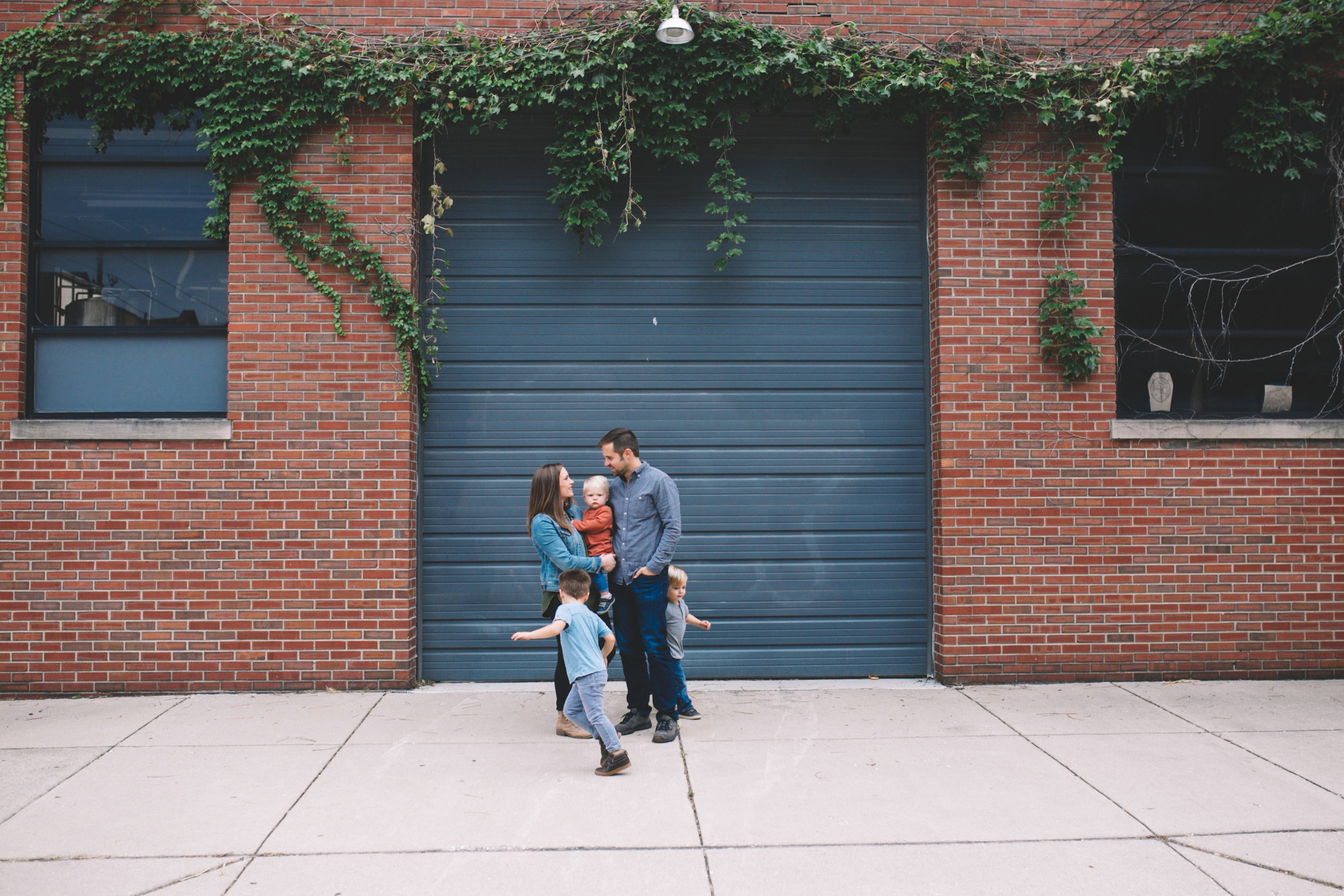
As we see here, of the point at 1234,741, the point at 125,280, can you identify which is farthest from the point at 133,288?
the point at 1234,741

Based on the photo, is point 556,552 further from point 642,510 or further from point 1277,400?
point 1277,400

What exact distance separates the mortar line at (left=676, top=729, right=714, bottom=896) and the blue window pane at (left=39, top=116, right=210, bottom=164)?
17.6 ft

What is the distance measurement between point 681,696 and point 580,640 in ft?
4.07

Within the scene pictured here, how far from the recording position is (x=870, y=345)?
6656mm

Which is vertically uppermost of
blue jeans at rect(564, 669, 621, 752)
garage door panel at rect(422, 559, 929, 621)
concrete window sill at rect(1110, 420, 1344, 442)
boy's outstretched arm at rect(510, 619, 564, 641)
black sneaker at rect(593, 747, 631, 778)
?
concrete window sill at rect(1110, 420, 1344, 442)

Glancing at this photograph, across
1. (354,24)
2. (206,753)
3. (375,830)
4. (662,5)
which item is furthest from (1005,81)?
(206,753)

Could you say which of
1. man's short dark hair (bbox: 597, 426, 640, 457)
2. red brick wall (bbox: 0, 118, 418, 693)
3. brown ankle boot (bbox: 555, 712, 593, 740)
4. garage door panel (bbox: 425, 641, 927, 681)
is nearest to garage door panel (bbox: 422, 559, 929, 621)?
garage door panel (bbox: 425, 641, 927, 681)

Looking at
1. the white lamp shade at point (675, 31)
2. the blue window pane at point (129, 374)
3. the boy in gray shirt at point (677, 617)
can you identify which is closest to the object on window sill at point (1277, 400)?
the boy in gray shirt at point (677, 617)

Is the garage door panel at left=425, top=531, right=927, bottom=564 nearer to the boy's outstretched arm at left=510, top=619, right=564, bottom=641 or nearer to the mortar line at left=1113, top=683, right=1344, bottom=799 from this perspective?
the mortar line at left=1113, top=683, right=1344, bottom=799

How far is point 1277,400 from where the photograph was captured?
21.9 ft

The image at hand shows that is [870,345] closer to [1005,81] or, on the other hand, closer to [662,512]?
[1005,81]

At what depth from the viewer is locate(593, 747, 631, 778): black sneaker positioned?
14.5 ft

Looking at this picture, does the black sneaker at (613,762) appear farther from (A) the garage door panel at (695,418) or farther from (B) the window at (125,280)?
(B) the window at (125,280)

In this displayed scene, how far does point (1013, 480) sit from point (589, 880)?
4.34 metres
